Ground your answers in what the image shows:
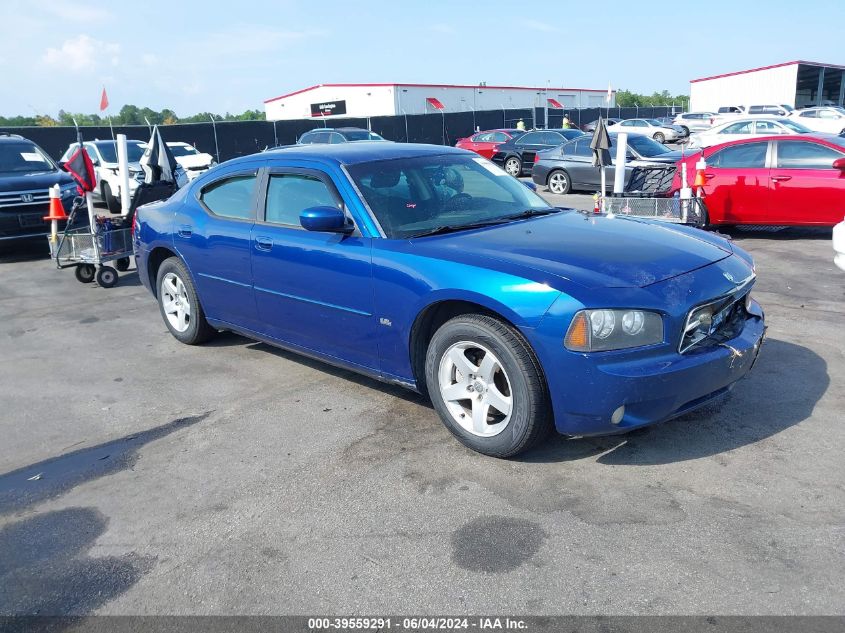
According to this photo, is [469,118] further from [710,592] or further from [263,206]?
[710,592]

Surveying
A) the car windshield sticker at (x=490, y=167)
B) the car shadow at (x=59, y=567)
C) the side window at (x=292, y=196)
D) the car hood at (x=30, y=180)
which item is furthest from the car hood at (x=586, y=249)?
the car hood at (x=30, y=180)

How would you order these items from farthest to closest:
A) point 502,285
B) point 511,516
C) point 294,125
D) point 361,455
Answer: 1. point 294,125
2. point 361,455
3. point 502,285
4. point 511,516

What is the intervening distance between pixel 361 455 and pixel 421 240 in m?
1.27

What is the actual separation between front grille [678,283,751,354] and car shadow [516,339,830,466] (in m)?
0.57

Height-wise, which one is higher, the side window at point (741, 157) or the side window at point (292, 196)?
the side window at point (292, 196)

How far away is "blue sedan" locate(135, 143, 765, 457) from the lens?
11.6ft

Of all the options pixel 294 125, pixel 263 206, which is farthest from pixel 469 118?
pixel 263 206

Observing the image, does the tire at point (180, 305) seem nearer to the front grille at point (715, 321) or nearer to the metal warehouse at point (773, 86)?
the front grille at point (715, 321)

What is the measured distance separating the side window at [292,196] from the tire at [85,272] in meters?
5.14

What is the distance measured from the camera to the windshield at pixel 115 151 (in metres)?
16.8

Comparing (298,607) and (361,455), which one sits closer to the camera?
(298,607)

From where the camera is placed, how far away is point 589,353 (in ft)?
11.4

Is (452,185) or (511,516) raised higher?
(452,185)

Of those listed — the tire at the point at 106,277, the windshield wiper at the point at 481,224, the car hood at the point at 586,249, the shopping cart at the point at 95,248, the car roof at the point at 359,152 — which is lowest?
the tire at the point at 106,277
